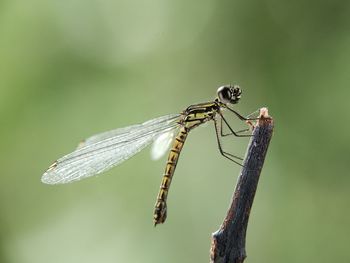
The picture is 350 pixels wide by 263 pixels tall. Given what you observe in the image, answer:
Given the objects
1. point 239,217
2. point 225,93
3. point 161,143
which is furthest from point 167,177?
point 239,217

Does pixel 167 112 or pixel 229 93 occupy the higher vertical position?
pixel 167 112

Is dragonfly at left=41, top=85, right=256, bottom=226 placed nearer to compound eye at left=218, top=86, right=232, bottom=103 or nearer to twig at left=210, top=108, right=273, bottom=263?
compound eye at left=218, top=86, right=232, bottom=103

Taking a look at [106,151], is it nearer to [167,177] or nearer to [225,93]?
[167,177]

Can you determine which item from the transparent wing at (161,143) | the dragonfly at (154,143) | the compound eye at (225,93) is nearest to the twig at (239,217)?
the dragonfly at (154,143)

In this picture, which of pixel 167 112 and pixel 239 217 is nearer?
pixel 239 217

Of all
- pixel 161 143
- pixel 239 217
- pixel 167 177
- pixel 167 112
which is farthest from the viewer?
pixel 167 112

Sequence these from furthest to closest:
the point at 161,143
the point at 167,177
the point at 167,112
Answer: the point at 167,112 → the point at 161,143 → the point at 167,177

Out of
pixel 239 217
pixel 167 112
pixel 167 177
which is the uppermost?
pixel 167 112
